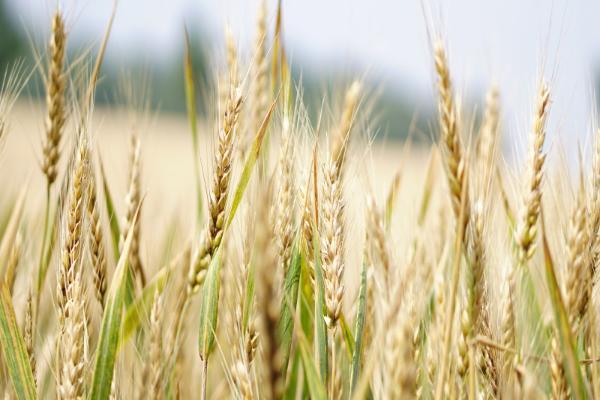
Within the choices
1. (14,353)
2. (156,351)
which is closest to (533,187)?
(156,351)

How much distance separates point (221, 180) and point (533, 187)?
1.78 feet

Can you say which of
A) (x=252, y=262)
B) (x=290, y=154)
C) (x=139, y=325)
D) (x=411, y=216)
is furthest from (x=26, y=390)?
(x=411, y=216)

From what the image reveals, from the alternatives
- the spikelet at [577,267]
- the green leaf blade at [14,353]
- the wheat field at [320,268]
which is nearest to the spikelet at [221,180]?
the wheat field at [320,268]

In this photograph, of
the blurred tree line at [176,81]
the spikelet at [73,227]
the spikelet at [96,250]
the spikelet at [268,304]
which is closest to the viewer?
the spikelet at [268,304]

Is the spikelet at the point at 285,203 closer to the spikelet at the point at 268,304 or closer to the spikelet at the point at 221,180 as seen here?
the spikelet at the point at 221,180

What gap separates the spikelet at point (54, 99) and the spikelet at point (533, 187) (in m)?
0.98

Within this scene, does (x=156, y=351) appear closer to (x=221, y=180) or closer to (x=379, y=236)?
(x=221, y=180)

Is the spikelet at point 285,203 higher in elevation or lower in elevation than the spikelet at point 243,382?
higher

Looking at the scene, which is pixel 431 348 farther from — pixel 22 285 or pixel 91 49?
pixel 22 285

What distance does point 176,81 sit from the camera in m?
45.9

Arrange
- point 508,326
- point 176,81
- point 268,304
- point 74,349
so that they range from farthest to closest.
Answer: point 176,81 < point 508,326 < point 74,349 < point 268,304

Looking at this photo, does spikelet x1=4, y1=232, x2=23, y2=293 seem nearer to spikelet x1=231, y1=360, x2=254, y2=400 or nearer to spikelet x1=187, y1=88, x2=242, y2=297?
spikelet x1=187, y1=88, x2=242, y2=297

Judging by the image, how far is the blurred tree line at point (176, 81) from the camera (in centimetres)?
150

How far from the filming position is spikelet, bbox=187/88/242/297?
1.08 m
